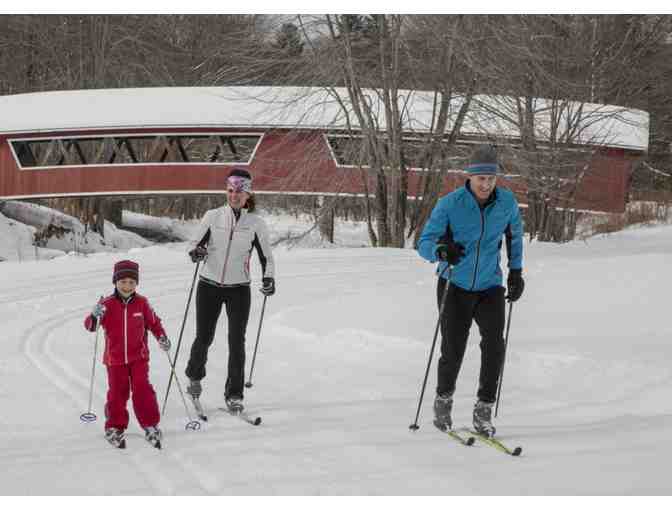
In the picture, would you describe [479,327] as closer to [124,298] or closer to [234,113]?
[124,298]

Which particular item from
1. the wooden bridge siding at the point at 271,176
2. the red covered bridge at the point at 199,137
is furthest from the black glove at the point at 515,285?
the red covered bridge at the point at 199,137

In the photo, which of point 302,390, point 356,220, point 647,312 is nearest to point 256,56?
point 647,312

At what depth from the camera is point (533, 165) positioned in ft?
57.0

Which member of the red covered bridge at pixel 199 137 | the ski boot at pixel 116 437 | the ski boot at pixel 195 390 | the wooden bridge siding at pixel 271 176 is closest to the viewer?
the ski boot at pixel 116 437

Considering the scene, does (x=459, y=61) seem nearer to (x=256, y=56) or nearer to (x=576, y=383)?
(x=256, y=56)

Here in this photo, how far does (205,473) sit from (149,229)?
2597 cm

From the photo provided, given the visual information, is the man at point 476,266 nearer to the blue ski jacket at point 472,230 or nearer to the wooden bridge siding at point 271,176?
the blue ski jacket at point 472,230

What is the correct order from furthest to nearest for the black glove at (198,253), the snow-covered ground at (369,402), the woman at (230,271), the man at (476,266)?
the woman at (230,271) → the black glove at (198,253) → the man at (476,266) → the snow-covered ground at (369,402)

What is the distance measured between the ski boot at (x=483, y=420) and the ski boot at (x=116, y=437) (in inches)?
69.5

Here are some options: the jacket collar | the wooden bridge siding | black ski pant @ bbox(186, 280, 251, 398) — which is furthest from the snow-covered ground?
the wooden bridge siding

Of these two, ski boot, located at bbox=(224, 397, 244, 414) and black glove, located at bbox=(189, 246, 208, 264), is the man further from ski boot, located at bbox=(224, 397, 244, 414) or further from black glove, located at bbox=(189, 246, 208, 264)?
black glove, located at bbox=(189, 246, 208, 264)

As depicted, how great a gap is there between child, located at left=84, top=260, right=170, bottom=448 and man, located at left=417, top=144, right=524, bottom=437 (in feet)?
4.83

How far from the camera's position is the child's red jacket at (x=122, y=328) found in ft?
15.3

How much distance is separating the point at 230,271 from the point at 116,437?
1.22 m
